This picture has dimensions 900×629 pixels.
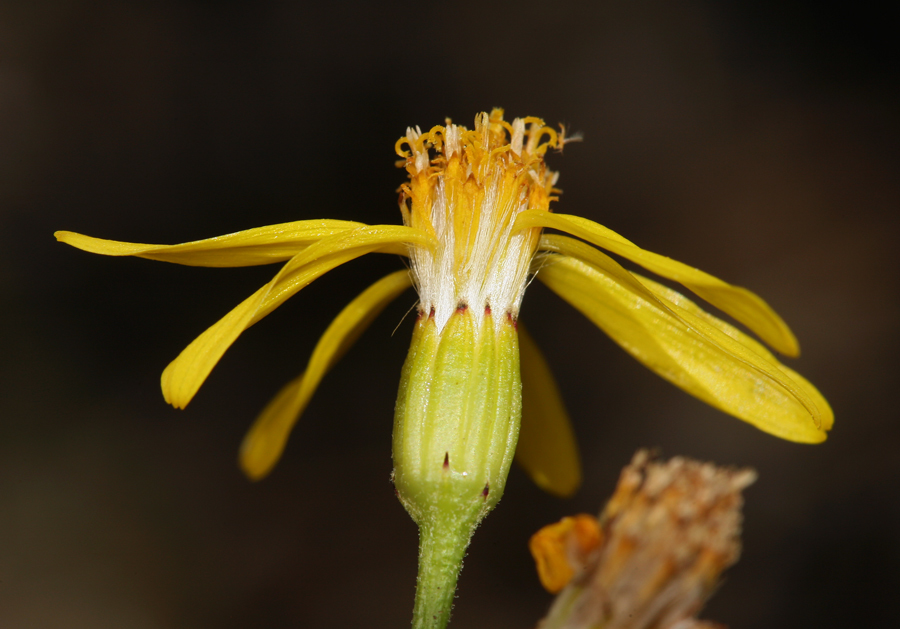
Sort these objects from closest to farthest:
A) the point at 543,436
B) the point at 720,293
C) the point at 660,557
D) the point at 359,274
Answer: the point at 660,557, the point at 720,293, the point at 543,436, the point at 359,274

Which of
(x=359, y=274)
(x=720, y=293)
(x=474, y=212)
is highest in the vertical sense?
(x=359, y=274)

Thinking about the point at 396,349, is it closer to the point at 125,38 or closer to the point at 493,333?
the point at 125,38

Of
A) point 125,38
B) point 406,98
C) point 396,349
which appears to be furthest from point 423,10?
point 396,349

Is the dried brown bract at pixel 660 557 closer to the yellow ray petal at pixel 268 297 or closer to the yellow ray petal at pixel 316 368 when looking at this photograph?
the yellow ray petal at pixel 268 297

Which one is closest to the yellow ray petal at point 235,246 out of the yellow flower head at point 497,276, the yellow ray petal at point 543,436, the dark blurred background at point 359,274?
the yellow flower head at point 497,276

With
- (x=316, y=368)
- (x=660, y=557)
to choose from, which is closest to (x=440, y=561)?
(x=660, y=557)

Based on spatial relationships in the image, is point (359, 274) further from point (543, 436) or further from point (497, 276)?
point (497, 276)

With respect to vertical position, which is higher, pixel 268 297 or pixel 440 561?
pixel 268 297

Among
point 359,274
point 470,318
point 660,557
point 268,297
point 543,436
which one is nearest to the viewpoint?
point 660,557

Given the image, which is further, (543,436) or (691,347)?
(543,436)
